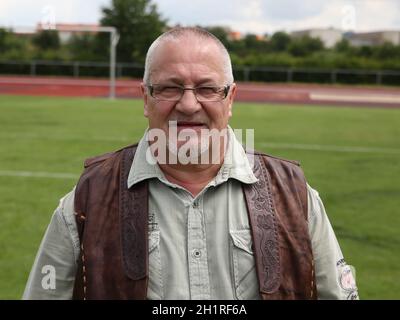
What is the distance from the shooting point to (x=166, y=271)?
2.07 m

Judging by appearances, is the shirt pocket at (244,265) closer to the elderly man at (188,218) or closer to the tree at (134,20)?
the elderly man at (188,218)

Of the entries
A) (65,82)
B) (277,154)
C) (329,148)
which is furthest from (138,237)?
(65,82)

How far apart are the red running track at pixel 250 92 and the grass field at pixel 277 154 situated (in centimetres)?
404

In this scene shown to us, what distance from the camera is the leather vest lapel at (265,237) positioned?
2.04 m

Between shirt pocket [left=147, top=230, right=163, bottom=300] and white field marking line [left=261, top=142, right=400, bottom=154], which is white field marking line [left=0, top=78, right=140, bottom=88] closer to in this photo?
white field marking line [left=261, top=142, right=400, bottom=154]

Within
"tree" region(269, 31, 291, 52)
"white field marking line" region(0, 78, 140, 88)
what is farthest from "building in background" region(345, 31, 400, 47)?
"white field marking line" region(0, 78, 140, 88)

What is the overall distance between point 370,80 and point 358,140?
24.0m

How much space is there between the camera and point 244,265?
207 centimetres

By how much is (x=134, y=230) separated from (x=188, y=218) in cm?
17

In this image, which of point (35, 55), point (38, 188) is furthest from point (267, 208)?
point (35, 55)

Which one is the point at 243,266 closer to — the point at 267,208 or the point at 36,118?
the point at 267,208

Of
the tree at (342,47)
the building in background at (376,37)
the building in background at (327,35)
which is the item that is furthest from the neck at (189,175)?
the building in background at (376,37)

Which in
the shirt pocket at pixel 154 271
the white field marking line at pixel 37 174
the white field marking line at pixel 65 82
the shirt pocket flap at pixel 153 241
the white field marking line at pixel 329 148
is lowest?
the white field marking line at pixel 37 174

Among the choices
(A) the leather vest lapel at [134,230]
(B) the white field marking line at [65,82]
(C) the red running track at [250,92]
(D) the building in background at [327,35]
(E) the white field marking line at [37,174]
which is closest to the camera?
(A) the leather vest lapel at [134,230]
